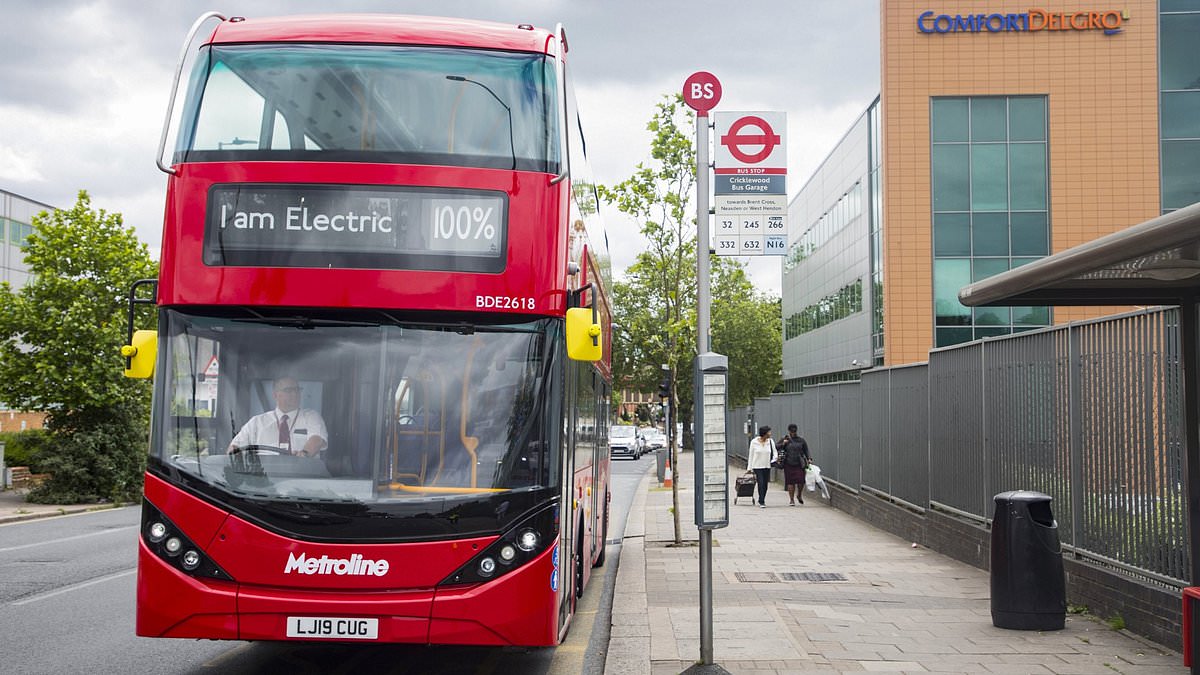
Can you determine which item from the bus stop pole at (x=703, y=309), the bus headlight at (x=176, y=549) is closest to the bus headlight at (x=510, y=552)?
the bus stop pole at (x=703, y=309)

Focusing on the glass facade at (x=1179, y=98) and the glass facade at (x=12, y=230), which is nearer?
the glass facade at (x=1179, y=98)

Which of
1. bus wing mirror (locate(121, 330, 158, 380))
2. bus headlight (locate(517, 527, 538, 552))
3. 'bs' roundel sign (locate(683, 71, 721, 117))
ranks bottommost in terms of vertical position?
bus headlight (locate(517, 527, 538, 552))

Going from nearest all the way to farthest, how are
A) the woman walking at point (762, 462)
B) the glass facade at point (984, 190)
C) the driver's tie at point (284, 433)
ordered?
1. the driver's tie at point (284, 433)
2. the woman walking at point (762, 462)
3. the glass facade at point (984, 190)

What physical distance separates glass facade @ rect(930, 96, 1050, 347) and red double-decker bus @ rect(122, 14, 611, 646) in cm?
3312

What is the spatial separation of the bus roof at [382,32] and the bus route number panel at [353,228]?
114 centimetres

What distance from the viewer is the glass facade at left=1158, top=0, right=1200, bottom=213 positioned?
38.3 metres

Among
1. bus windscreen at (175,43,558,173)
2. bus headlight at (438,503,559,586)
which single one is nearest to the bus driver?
bus headlight at (438,503,559,586)

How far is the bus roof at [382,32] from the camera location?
756cm

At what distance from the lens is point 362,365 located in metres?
6.89

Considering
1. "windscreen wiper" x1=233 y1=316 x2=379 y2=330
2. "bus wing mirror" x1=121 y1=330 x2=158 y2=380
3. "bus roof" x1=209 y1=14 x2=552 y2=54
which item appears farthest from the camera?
"bus roof" x1=209 y1=14 x2=552 y2=54

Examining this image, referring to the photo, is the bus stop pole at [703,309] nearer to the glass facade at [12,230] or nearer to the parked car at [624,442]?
the parked car at [624,442]

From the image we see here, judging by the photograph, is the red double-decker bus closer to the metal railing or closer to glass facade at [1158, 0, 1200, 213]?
the metal railing

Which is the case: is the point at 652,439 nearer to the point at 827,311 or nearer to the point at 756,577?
the point at 827,311

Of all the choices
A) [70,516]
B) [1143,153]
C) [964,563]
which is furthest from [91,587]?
[1143,153]
